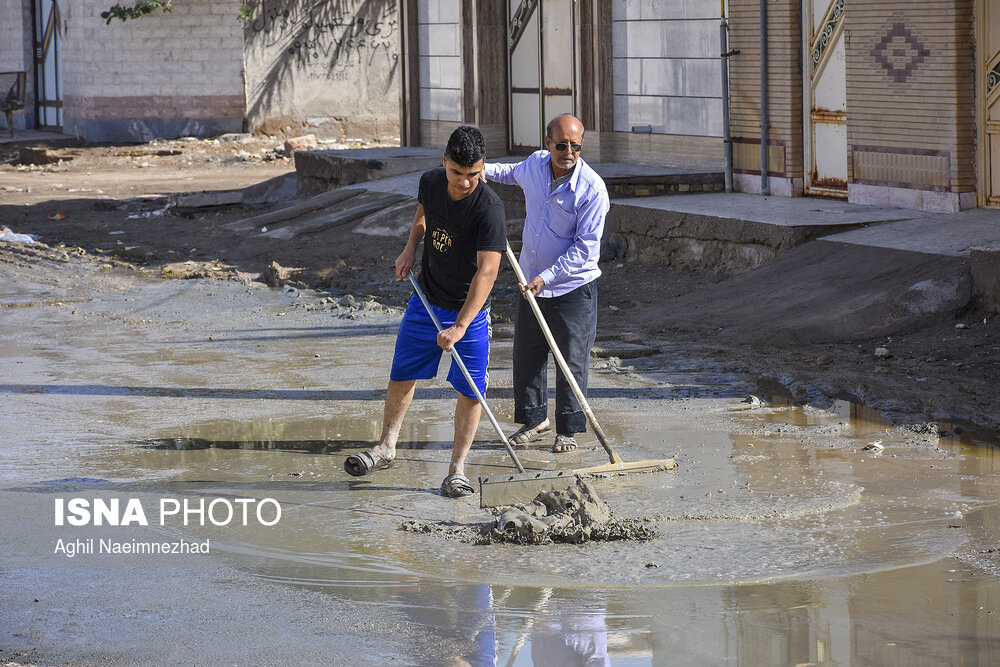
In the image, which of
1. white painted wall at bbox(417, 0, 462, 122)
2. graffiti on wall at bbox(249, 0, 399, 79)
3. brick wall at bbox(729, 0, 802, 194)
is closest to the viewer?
brick wall at bbox(729, 0, 802, 194)

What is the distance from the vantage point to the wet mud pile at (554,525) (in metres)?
4.88

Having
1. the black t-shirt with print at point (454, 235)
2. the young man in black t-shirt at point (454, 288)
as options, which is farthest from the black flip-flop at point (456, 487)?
the black t-shirt with print at point (454, 235)

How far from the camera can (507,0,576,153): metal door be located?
51.8 feet

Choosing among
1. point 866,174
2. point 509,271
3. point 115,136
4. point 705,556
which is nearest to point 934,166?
point 866,174

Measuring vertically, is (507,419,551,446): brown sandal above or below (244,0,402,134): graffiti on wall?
below

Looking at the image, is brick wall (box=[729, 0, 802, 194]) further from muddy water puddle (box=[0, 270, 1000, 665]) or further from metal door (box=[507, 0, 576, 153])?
muddy water puddle (box=[0, 270, 1000, 665])

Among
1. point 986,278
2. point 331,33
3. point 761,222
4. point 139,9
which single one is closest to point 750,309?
point 761,222

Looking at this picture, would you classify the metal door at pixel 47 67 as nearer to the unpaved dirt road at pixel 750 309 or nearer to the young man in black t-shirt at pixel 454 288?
the unpaved dirt road at pixel 750 309

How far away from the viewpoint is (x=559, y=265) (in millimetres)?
6020

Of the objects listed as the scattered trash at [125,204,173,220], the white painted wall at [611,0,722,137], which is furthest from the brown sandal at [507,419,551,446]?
the scattered trash at [125,204,173,220]

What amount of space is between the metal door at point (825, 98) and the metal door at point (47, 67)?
21.2m

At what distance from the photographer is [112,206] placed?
1780 centimetres

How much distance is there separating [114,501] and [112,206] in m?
13.2

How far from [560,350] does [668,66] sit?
822 cm
